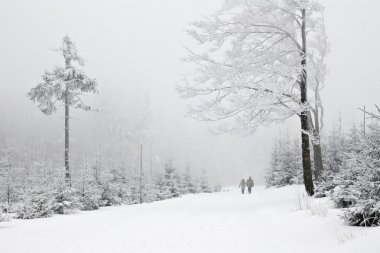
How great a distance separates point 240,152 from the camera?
161250 mm

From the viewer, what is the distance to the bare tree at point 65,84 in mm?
21406

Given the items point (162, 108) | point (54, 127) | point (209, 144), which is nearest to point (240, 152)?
point (209, 144)

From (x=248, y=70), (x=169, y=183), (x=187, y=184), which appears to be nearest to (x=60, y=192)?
(x=248, y=70)

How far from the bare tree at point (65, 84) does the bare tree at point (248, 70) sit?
10.00 meters

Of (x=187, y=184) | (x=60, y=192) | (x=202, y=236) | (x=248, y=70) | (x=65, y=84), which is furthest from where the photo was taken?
(x=187, y=184)

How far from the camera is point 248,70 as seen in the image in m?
13.7

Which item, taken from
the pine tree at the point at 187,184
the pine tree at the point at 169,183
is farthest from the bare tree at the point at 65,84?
the pine tree at the point at 187,184

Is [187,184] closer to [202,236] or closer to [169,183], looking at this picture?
[169,183]

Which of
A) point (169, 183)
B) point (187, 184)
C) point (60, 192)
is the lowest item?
point (187, 184)

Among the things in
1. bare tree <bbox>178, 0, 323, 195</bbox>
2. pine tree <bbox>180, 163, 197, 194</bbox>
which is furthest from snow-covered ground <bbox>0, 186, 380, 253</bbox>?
pine tree <bbox>180, 163, 197, 194</bbox>

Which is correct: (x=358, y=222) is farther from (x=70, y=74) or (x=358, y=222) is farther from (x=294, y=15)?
(x=70, y=74)

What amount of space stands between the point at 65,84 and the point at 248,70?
12478 millimetres

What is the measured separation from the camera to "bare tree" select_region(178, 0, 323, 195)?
13.7 metres

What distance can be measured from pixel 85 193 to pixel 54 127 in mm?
107242
